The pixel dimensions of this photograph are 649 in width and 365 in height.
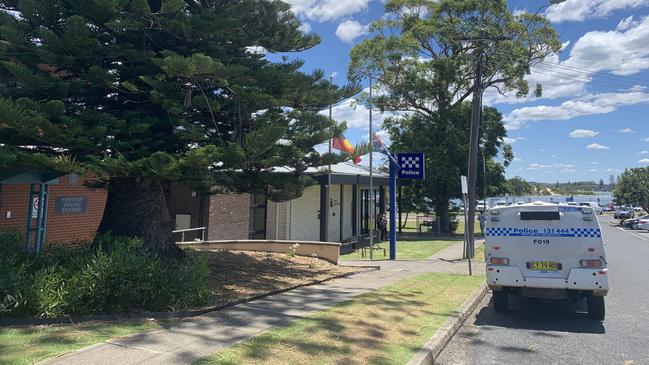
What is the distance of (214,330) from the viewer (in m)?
5.76

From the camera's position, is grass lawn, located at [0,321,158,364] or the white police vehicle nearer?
grass lawn, located at [0,321,158,364]

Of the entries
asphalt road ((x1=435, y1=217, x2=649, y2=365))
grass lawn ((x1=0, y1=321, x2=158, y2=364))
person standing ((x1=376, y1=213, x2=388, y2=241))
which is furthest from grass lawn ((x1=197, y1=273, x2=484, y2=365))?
person standing ((x1=376, y1=213, x2=388, y2=241))

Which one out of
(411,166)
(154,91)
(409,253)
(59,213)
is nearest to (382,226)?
(409,253)

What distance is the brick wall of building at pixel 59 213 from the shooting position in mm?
11875

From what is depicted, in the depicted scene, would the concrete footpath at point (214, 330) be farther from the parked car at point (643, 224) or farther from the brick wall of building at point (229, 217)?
the parked car at point (643, 224)

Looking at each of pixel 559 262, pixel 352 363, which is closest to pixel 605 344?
pixel 559 262

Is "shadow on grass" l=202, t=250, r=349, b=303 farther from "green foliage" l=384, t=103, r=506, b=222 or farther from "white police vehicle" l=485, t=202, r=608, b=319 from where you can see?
"green foliage" l=384, t=103, r=506, b=222

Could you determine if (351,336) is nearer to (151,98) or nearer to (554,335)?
(554,335)

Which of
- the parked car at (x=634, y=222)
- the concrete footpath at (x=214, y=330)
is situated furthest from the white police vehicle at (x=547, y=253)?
the parked car at (x=634, y=222)

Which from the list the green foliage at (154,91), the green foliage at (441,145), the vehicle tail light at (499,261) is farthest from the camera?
the green foliage at (441,145)

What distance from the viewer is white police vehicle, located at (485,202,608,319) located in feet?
25.4

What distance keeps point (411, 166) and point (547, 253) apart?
9311mm

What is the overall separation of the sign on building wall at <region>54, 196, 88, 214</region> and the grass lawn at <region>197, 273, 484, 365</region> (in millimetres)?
9624

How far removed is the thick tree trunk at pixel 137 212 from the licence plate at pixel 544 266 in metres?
6.78
